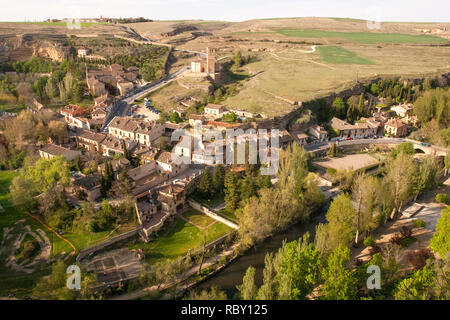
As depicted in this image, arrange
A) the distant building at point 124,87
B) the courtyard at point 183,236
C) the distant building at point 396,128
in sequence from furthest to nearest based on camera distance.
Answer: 1. the distant building at point 124,87
2. the distant building at point 396,128
3. the courtyard at point 183,236

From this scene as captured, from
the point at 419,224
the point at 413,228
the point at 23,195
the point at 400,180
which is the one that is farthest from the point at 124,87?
the point at 419,224

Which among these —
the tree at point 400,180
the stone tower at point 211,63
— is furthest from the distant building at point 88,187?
the stone tower at point 211,63

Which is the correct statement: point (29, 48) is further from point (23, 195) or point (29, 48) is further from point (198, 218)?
point (198, 218)

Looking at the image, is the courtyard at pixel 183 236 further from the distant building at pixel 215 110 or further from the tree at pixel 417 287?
the distant building at pixel 215 110

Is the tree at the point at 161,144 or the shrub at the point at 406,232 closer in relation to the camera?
the shrub at the point at 406,232

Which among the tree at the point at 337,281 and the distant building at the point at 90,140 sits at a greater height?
the distant building at the point at 90,140

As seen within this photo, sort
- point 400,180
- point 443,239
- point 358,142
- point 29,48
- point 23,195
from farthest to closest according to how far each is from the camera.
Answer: point 29,48
point 358,142
point 400,180
point 23,195
point 443,239

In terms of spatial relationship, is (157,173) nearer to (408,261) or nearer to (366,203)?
(366,203)
